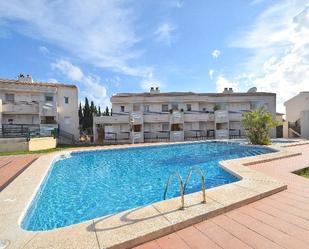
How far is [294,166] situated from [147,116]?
67.5ft

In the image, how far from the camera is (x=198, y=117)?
29406 millimetres

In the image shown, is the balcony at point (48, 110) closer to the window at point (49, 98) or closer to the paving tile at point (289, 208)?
the window at point (49, 98)

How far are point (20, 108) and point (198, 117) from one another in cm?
2373

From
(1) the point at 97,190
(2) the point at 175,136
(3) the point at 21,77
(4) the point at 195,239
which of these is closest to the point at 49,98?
(3) the point at 21,77

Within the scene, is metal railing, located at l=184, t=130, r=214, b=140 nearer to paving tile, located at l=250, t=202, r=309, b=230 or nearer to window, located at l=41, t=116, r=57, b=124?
window, located at l=41, t=116, r=57, b=124

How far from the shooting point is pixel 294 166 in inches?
362

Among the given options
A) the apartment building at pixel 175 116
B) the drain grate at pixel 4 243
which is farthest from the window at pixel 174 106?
the drain grate at pixel 4 243

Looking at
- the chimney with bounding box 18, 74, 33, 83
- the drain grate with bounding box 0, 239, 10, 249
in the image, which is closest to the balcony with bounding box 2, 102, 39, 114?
the chimney with bounding box 18, 74, 33, 83

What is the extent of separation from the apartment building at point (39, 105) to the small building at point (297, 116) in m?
30.9

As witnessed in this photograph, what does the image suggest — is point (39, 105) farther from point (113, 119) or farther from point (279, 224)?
point (279, 224)

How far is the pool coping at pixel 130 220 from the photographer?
3480mm

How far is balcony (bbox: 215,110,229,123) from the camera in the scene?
29.4 m

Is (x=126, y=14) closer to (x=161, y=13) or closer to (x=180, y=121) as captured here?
(x=161, y=13)

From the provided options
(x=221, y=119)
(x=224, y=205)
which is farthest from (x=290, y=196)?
(x=221, y=119)
